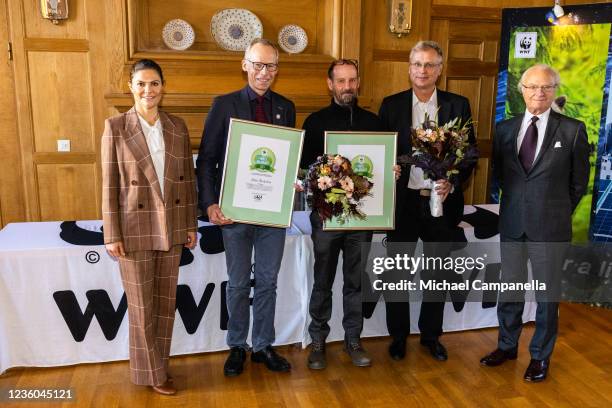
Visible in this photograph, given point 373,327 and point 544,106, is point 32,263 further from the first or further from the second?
point 544,106

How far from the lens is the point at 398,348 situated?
324 centimetres

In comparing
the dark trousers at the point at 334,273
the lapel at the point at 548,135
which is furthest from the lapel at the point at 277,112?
the lapel at the point at 548,135

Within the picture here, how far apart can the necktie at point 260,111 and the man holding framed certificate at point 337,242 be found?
25 centimetres

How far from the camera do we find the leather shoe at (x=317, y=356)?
3.08 meters

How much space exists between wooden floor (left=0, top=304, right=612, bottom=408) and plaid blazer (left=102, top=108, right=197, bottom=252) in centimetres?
85

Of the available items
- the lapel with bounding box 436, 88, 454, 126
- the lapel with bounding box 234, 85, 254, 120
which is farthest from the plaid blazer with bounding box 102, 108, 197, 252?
the lapel with bounding box 436, 88, 454, 126

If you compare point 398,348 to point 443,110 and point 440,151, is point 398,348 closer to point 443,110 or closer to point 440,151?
point 440,151

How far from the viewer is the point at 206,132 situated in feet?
9.02

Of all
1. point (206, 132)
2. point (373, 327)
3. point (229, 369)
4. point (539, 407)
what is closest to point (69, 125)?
point (206, 132)

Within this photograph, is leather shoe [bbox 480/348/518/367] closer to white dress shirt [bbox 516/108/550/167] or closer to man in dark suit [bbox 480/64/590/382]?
man in dark suit [bbox 480/64/590/382]

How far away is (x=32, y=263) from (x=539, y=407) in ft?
9.02

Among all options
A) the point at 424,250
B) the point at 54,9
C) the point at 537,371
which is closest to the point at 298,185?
the point at 424,250

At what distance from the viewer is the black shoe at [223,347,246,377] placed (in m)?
2.98

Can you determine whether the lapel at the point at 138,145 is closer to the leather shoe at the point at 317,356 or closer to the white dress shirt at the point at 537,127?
the leather shoe at the point at 317,356
